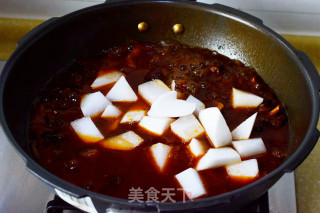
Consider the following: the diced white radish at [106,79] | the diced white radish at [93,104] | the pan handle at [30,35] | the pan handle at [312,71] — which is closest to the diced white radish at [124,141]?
the diced white radish at [93,104]

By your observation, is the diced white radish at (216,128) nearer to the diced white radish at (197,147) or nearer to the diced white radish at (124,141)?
the diced white radish at (197,147)

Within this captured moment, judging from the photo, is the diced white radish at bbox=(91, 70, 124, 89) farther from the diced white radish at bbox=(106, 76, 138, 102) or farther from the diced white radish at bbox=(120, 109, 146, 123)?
the diced white radish at bbox=(120, 109, 146, 123)

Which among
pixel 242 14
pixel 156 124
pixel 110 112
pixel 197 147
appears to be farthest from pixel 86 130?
pixel 242 14

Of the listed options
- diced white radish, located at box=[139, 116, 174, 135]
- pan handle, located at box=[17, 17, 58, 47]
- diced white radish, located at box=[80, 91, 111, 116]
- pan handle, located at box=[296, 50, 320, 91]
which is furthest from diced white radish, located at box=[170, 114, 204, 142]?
pan handle, located at box=[17, 17, 58, 47]

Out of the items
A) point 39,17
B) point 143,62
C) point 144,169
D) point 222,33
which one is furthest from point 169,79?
point 39,17

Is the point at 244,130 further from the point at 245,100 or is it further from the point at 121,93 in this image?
the point at 121,93

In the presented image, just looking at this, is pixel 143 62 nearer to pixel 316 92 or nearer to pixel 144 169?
pixel 144 169
